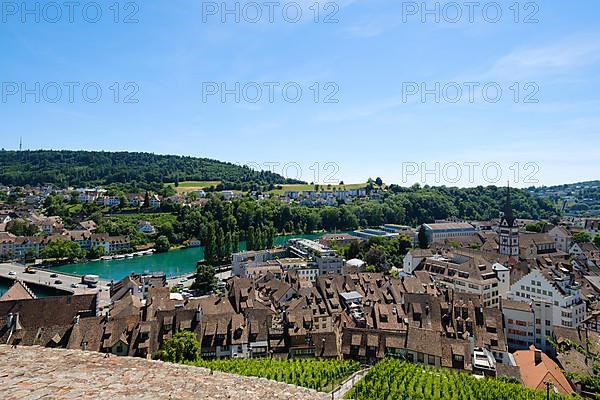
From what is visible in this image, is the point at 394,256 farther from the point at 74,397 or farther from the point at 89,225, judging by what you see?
the point at 89,225

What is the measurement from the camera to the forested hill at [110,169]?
119 meters

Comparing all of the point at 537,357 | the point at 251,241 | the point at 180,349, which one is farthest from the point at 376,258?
the point at 180,349

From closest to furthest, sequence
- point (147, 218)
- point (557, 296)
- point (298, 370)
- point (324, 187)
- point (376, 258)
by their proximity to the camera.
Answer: point (298, 370) → point (557, 296) → point (376, 258) → point (147, 218) → point (324, 187)

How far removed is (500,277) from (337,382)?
71.0ft

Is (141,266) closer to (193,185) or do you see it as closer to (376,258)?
(376,258)

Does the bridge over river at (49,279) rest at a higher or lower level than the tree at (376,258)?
lower

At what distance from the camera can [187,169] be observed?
5561 inches

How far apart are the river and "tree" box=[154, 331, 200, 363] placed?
2893 cm

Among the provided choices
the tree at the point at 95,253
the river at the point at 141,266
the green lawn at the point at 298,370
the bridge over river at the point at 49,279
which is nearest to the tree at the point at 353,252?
the river at the point at 141,266

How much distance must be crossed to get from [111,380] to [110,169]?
13701cm

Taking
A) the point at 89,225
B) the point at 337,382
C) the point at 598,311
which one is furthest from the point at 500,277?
the point at 89,225

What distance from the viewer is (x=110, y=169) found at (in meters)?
128

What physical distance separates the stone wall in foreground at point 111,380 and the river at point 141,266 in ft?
137

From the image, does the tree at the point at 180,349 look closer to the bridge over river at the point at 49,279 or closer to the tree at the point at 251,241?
the bridge over river at the point at 49,279
